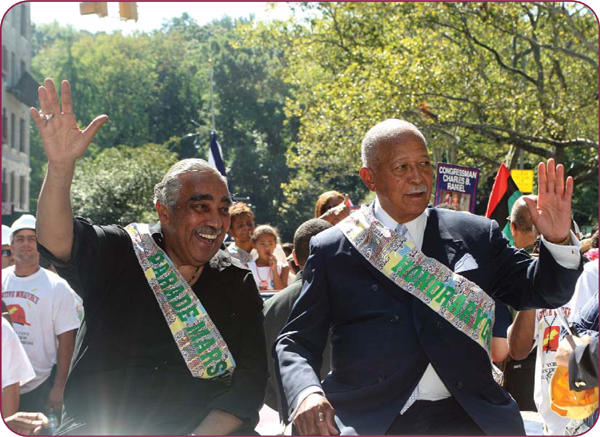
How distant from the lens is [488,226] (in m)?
3.92

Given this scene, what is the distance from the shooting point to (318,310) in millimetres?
3801

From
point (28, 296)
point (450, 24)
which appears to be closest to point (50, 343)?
point (28, 296)

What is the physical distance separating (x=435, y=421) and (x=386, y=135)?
4.16ft

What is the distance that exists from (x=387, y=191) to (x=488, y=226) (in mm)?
469

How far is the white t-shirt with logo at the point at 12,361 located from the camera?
448cm

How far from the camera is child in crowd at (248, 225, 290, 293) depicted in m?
9.82

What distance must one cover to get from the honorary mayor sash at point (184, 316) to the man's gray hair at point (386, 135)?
106 cm

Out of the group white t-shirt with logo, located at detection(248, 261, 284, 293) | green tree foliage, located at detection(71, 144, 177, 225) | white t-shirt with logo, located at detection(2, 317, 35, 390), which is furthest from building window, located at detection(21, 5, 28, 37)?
white t-shirt with logo, located at detection(2, 317, 35, 390)

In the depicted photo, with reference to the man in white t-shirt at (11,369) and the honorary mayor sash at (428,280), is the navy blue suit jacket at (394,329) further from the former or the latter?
the man in white t-shirt at (11,369)

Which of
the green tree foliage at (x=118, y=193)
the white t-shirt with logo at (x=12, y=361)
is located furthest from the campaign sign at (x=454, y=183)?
the green tree foliage at (x=118, y=193)

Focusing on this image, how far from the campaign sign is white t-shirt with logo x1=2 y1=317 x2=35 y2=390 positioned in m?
6.19

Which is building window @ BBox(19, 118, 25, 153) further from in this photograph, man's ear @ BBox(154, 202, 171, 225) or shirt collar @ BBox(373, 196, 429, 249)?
shirt collar @ BBox(373, 196, 429, 249)

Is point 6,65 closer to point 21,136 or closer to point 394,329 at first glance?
point 21,136

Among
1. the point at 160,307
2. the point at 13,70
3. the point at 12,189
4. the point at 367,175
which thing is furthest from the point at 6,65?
the point at 367,175
